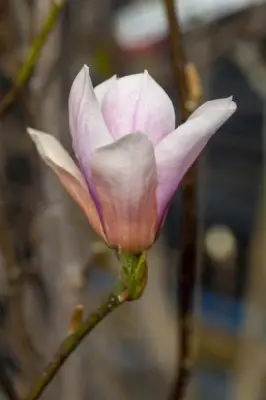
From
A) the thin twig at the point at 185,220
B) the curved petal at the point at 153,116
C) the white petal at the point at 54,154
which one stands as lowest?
the thin twig at the point at 185,220

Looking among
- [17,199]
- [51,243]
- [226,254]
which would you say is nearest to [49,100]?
[51,243]

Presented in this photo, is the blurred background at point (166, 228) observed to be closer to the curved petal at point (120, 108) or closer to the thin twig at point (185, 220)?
the thin twig at point (185, 220)

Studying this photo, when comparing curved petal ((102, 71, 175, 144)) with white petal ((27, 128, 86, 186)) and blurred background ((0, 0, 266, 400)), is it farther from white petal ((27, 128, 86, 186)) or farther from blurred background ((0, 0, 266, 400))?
blurred background ((0, 0, 266, 400))

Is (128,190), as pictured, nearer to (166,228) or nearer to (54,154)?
(54,154)

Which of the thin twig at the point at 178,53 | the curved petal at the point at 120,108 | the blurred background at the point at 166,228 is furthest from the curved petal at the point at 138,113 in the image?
the blurred background at the point at 166,228

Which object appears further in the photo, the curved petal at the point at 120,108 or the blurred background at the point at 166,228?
the blurred background at the point at 166,228

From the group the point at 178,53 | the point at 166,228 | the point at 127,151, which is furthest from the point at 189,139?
the point at 166,228

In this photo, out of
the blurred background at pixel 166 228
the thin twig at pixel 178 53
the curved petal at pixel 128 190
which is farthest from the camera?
the blurred background at pixel 166 228

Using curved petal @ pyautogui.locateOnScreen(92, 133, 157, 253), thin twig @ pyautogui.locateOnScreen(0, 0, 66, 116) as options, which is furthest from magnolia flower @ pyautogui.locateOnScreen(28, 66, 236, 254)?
thin twig @ pyautogui.locateOnScreen(0, 0, 66, 116)
